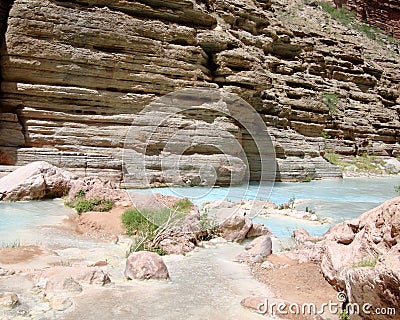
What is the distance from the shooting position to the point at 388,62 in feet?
112

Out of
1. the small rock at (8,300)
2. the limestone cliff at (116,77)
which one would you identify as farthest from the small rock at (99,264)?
the limestone cliff at (116,77)

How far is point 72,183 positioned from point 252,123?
10097mm

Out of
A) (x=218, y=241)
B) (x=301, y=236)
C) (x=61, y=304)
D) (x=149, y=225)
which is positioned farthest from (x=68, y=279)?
(x=301, y=236)

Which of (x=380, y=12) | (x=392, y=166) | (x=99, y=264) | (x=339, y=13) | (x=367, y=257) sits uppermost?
(x=380, y=12)

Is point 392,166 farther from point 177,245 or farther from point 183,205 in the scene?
point 177,245

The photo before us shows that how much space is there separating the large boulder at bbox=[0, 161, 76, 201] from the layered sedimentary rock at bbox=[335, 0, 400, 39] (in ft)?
155

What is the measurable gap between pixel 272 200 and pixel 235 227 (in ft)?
19.1

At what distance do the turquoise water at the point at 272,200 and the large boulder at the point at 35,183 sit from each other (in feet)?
1.26

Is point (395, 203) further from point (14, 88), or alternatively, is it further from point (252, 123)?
point (252, 123)

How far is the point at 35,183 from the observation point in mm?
10250

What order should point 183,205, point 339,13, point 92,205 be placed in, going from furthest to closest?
point 339,13 < point 183,205 < point 92,205

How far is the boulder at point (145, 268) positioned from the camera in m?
4.71

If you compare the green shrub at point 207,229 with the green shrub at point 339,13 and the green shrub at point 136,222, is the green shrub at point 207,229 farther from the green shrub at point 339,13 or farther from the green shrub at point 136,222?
the green shrub at point 339,13

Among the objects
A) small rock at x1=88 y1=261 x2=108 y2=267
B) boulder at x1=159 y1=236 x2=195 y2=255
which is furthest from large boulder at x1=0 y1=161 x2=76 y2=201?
small rock at x1=88 y1=261 x2=108 y2=267
